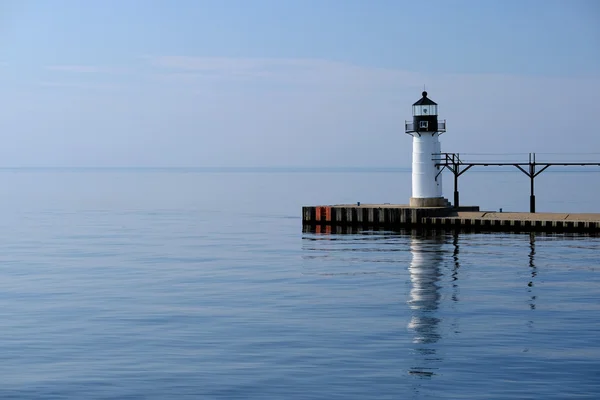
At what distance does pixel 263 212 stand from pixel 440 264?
51897 millimetres

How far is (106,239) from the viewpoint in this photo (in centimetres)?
6122

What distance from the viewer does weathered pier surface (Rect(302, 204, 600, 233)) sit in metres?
59.6

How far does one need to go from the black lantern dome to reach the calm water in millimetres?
11121

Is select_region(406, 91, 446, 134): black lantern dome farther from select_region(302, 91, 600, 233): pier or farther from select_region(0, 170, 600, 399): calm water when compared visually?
select_region(0, 170, 600, 399): calm water

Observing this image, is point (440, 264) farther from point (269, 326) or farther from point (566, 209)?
point (566, 209)

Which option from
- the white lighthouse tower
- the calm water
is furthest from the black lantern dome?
the calm water

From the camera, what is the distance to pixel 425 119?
65.5m

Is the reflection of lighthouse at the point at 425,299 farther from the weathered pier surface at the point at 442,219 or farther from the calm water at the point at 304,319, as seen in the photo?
the weathered pier surface at the point at 442,219

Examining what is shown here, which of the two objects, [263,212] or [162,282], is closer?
[162,282]

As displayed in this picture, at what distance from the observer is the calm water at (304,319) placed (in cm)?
2148

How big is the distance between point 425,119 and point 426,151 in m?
2.22

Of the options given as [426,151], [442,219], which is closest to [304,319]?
[442,219]

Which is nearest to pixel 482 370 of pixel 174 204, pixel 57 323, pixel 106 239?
pixel 57 323

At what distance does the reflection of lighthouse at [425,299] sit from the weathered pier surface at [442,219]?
23.5 feet
